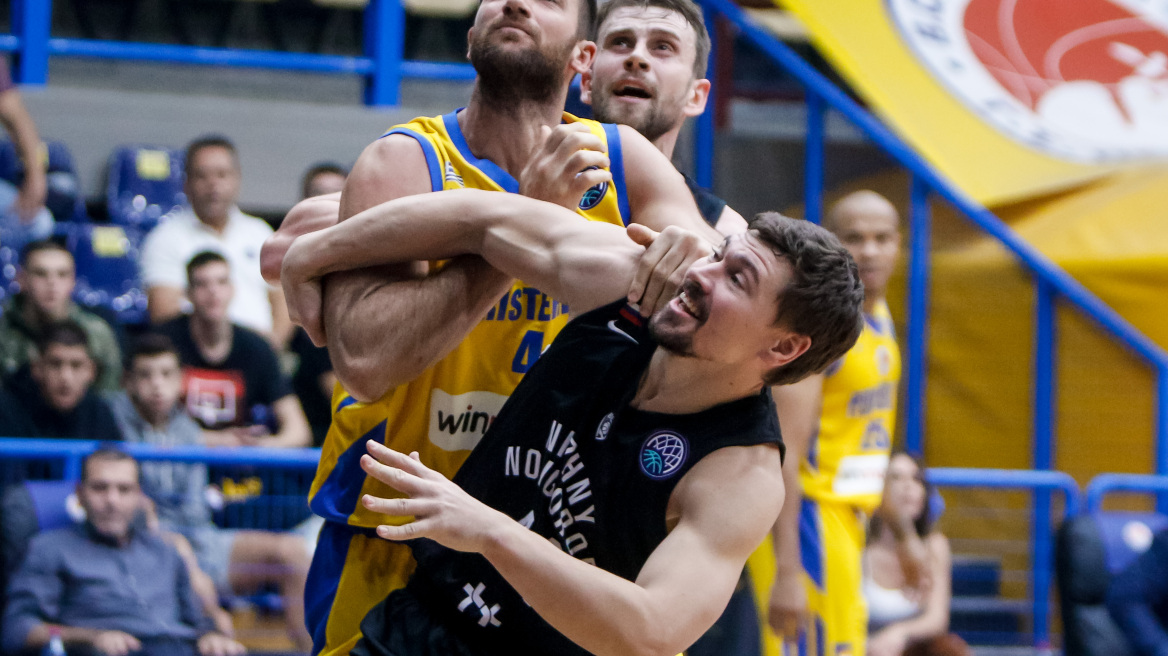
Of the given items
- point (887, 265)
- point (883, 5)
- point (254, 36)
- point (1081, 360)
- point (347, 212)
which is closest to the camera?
point (347, 212)

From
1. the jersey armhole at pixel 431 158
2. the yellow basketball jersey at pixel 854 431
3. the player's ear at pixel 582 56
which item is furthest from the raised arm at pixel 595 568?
the yellow basketball jersey at pixel 854 431

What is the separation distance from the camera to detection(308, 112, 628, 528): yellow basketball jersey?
2.96m

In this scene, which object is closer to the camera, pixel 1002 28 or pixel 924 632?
pixel 924 632

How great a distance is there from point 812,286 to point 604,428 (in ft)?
1.64

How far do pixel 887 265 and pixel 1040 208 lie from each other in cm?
280

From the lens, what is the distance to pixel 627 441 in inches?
103

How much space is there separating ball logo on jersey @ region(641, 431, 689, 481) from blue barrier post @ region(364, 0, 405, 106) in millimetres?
5858

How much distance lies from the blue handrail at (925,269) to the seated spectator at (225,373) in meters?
2.96

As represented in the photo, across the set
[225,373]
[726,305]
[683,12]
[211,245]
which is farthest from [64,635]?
[726,305]

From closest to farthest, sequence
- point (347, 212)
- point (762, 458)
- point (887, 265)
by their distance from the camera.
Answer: point (762, 458)
point (347, 212)
point (887, 265)

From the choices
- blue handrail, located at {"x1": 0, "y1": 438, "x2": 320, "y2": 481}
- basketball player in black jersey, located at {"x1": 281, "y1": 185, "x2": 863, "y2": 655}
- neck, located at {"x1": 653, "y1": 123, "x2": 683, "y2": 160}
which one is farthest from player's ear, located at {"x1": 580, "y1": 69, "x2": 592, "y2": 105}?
blue handrail, located at {"x1": 0, "y1": 438, "x2": 320, "y2": 481}

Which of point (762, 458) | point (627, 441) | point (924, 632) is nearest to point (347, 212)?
point (627, 441)

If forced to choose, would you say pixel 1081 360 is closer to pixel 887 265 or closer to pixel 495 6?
pixel 887 265

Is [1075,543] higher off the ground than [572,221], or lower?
lower
